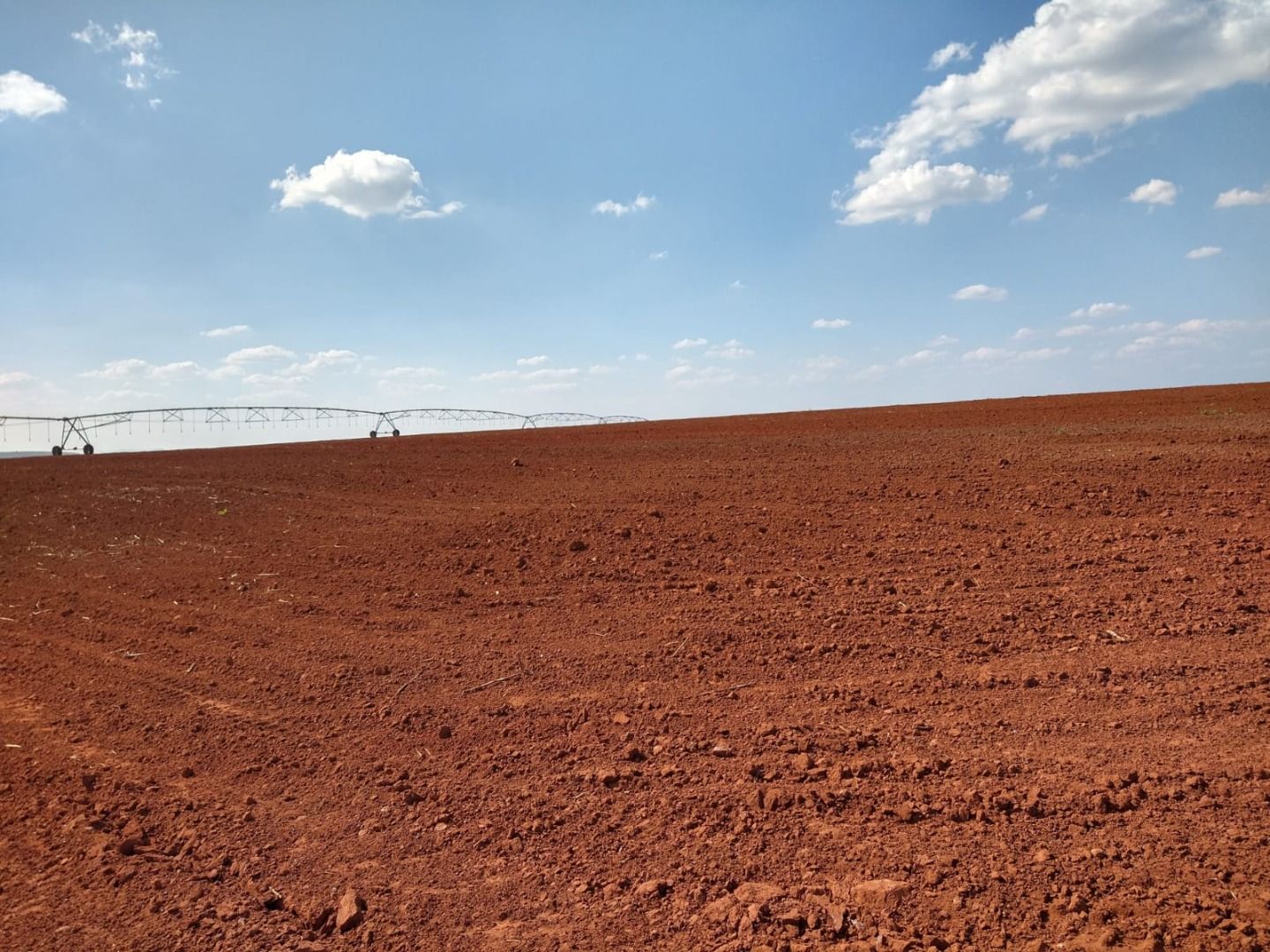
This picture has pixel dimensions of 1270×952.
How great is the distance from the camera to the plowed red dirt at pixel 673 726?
120 inches

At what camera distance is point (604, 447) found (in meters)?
19.0

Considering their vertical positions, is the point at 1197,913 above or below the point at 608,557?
below

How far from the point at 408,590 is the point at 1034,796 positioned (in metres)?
5.85

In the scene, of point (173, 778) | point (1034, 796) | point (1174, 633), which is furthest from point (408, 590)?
point (1174, 633)

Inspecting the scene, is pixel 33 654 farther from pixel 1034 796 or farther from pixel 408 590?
pixel 1034 796

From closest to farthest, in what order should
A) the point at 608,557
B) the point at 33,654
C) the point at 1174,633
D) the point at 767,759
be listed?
the point at 767,759
the point at 1174,633
the point at 33,654
the point at 608,557

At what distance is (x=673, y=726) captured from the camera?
4609 mm

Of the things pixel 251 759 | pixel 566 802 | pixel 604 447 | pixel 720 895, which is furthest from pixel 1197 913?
pixel 604 447

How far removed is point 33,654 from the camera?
6.54m

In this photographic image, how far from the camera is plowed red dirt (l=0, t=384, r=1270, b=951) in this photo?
306 centimetres

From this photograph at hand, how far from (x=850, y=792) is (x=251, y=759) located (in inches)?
128

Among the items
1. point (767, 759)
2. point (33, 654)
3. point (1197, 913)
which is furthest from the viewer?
point (33, 654)

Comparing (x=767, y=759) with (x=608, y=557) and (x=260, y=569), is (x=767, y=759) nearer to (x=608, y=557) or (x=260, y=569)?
(x=608, y=557)

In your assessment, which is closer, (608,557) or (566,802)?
(566,802)
